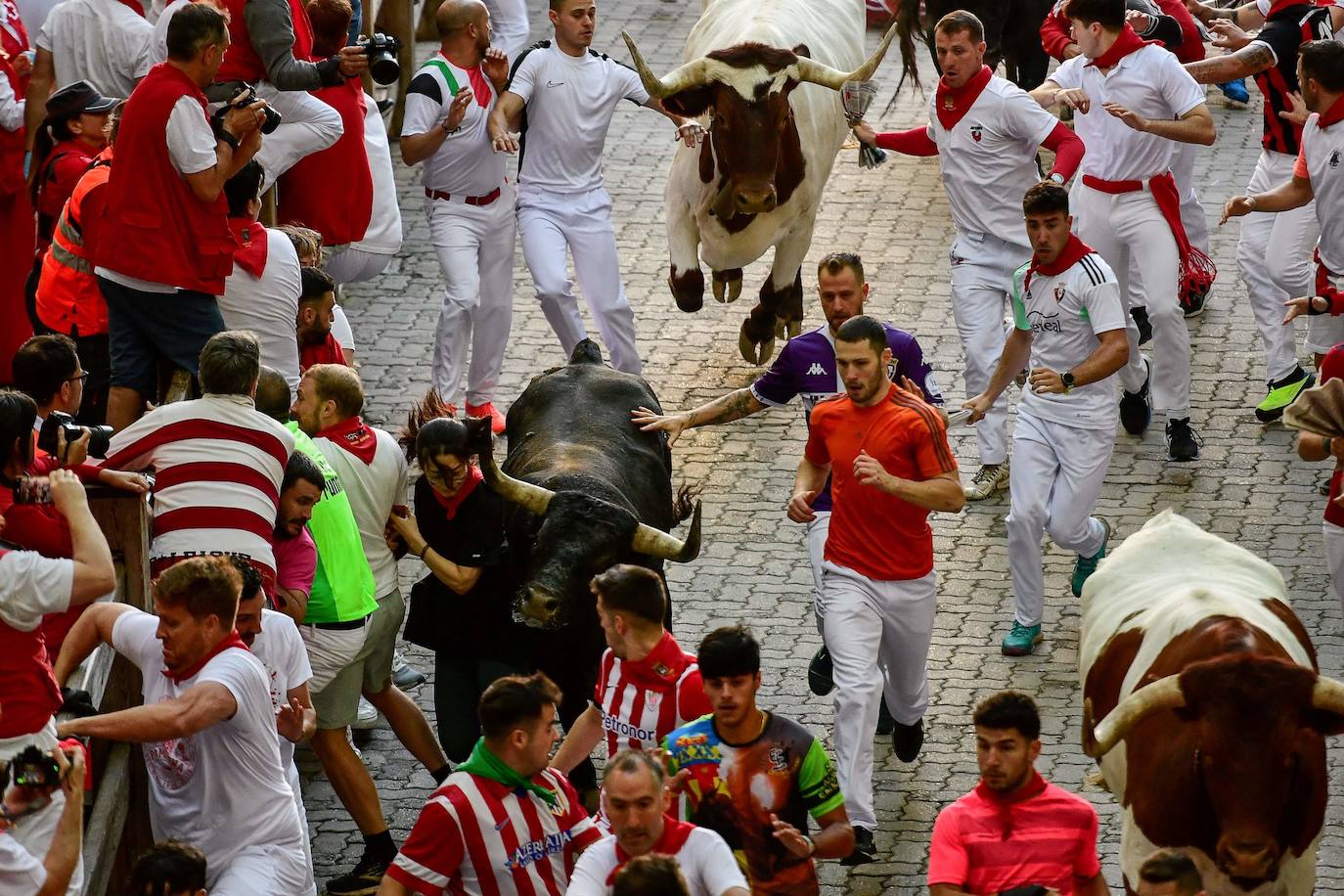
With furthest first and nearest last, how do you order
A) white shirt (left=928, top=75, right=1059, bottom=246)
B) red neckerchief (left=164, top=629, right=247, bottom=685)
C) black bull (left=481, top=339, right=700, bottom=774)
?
white shirt (left=928, top=75, right=1059, bottom=246) < black bull (left=481, top=339, right=700, bottom=774) < red neckerchief (left=164, top=629, right=247, bottom=685)

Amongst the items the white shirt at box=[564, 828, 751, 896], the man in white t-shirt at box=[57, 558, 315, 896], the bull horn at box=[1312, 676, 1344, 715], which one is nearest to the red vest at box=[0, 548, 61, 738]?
the man in white t-shirt at box=[57, 558, 315, 896]

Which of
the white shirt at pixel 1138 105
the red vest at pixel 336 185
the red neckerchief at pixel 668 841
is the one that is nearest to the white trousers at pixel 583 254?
the red vest at pixel 336 185

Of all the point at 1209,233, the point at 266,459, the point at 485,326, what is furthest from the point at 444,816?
the point at 1209,233

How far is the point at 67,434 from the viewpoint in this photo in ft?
21.9

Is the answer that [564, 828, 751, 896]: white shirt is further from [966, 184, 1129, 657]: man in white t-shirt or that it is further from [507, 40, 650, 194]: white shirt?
[507, 40, 650, 194]: white shirt

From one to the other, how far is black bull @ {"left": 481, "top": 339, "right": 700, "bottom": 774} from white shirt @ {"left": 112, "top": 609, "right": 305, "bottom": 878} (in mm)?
1390

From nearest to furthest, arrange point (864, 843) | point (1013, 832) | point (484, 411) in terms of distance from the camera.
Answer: point (1013, 832), point (864, 843), point (484, 411)

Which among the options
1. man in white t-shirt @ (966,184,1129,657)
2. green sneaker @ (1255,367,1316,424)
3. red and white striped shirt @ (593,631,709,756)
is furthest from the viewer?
green sneaker @ (1255,367,1316,424)

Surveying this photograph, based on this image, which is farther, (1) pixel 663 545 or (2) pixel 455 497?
(2) pixel 455 497

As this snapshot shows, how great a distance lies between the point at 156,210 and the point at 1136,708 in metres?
4.47

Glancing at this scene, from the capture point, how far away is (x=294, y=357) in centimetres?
895

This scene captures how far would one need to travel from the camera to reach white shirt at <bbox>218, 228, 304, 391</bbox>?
8.78 meters

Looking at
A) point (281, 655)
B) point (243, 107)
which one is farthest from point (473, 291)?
point (281, 655)

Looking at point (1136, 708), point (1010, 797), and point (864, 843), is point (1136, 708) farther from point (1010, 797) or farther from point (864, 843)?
point (864, 843)
